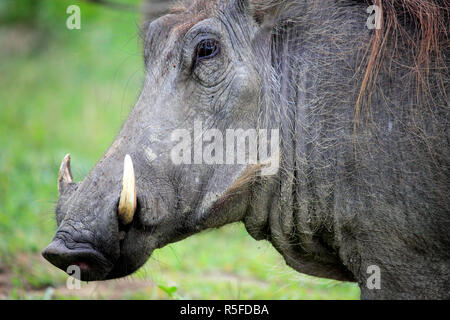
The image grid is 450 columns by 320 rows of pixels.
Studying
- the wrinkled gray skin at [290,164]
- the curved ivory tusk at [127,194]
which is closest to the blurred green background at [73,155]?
the wrinkled gray skin at [290,164]

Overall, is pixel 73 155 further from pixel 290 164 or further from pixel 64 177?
pixel 290 164

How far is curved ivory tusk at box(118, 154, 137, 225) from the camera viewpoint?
110 inches

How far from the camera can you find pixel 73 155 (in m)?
7.90

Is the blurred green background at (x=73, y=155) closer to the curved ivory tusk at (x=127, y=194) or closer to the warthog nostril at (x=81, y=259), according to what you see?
the warthog nostril at (x=81, y=259)

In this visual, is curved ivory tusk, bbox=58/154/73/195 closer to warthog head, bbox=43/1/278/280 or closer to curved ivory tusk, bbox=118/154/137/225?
warthog head, bbox=43/1/278/280

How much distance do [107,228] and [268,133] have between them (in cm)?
92

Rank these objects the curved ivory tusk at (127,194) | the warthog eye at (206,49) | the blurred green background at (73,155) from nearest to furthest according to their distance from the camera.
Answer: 1. the curved ivory tusk at (127,194)
2. the warthog eye at (206,49)
3. the blurred green background at (73,155)

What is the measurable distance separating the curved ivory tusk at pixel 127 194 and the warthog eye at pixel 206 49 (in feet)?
2.17

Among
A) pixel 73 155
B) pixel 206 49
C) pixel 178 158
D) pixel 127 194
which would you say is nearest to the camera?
pixel 127 194

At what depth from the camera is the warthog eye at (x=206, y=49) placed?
10.2 ft

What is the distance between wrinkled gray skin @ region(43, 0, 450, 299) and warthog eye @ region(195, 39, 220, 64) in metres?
0.03

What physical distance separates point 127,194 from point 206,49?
0.85m

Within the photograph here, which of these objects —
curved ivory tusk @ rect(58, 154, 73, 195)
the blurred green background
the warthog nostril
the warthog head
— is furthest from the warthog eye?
the warthog nostril

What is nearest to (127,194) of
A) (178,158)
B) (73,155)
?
(178,158)
